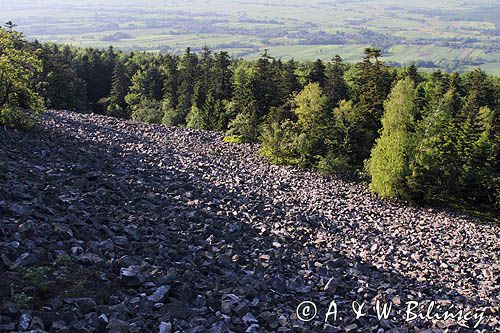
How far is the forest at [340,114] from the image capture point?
122 ft

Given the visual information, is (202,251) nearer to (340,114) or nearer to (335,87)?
(340,114)

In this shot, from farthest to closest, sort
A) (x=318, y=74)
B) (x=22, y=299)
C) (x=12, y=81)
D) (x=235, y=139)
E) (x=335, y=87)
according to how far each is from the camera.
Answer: (x=318, y=74) < (x=335, y=87) < (x=235, y=139) < (x=12, y=81) < (x=22, y=299)

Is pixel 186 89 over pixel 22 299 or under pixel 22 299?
under

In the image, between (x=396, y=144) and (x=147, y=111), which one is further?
(x=147, y=111)

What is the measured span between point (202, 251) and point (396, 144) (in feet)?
81.5

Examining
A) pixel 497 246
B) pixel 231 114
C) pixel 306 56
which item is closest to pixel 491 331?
pixel 497 246

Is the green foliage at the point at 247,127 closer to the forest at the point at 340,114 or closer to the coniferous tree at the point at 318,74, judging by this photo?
the forest at the point at 340,114

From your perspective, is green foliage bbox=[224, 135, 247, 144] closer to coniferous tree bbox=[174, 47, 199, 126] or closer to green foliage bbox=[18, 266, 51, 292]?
coniferous tree bbox=[174, 47, 199, 126]

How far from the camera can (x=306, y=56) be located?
168 m

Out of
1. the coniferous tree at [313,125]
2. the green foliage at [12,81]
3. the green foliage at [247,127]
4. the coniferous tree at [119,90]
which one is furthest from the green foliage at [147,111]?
the green foliage at [12,81]

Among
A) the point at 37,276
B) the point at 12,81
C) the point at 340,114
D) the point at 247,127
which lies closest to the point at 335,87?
the point at 247,127

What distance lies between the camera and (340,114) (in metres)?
47.6

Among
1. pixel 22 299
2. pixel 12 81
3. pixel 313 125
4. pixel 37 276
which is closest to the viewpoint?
pixel 22 299

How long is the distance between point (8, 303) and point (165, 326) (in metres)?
3.41
